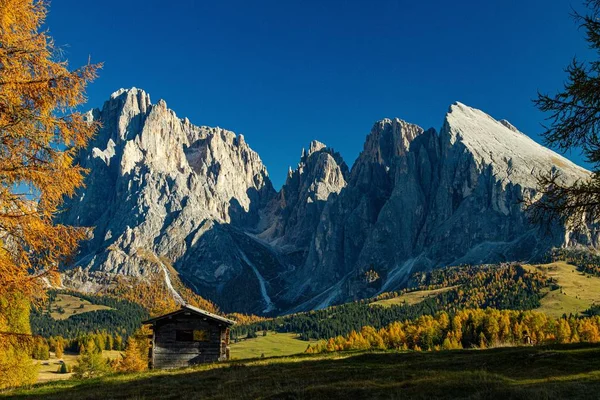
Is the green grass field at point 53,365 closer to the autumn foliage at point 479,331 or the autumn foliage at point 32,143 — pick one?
the autumn foliage at point 479,331

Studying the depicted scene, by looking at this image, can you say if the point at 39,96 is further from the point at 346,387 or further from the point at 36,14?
the point at 346,387

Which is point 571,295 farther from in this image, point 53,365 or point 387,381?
point 387,381

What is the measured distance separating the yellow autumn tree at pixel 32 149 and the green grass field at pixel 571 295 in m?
179

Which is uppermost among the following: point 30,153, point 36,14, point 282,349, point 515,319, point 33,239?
point 36,14

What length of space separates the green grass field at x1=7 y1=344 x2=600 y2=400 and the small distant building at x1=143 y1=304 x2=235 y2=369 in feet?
38.9

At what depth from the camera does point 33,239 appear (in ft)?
42.3

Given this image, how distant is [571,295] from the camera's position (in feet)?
575

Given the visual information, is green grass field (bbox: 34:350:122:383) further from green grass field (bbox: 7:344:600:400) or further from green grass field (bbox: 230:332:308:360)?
green grass field (bbox: 7:344:600:400)

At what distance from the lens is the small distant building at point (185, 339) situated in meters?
38.6

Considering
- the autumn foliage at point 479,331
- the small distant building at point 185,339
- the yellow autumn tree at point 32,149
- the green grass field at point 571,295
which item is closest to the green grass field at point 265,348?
the autumn foliage at point 479,331

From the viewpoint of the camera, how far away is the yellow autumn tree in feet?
41.1

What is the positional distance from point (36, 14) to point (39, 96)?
310cm

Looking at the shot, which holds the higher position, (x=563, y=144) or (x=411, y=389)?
(x=563, y=144)

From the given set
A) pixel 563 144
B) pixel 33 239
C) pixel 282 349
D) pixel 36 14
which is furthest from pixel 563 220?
pixel 282 349
